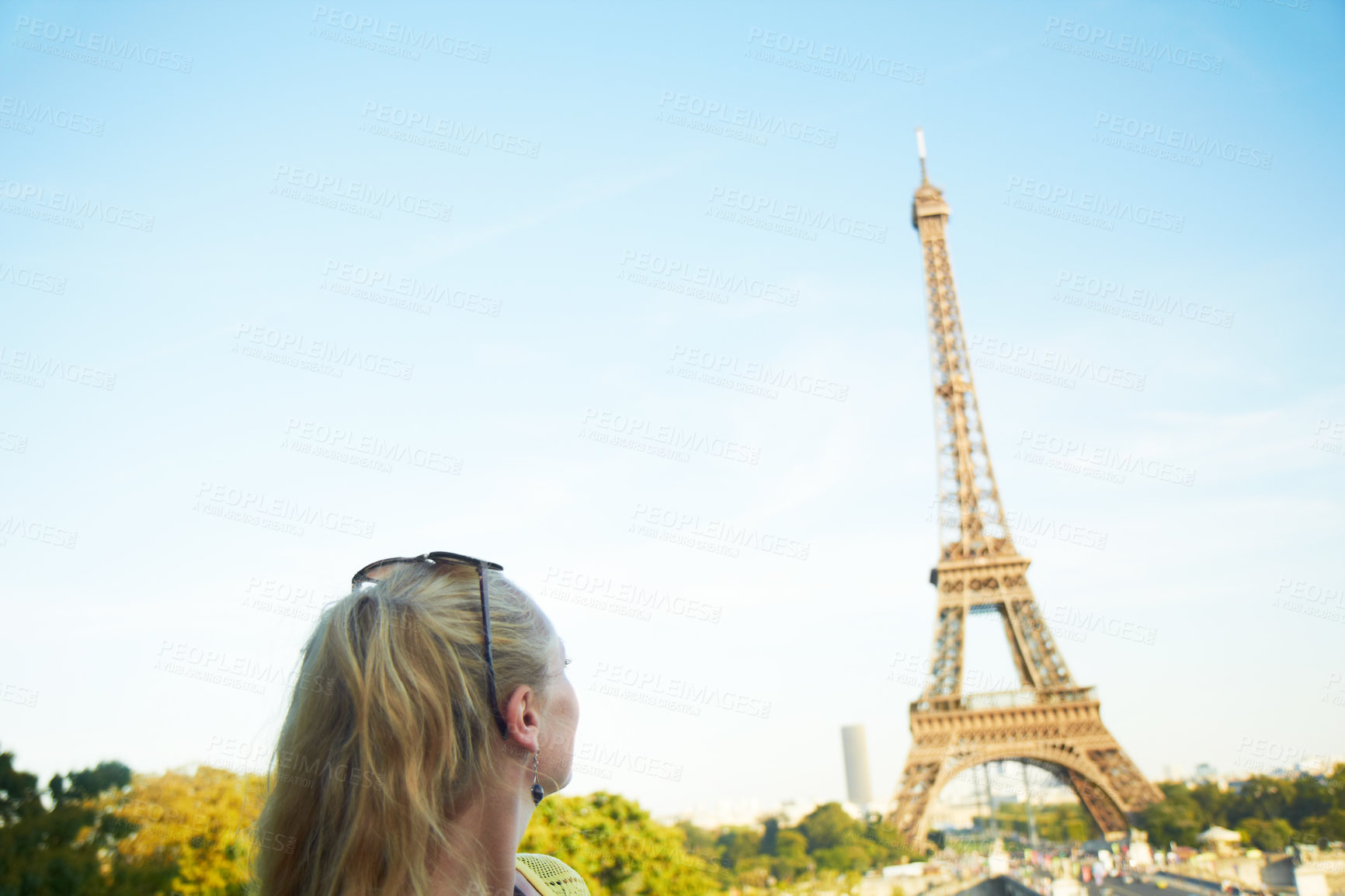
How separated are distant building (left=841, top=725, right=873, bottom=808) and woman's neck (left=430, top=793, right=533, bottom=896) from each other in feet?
587

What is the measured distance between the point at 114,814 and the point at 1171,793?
119ft

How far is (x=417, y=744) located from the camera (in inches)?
53.5

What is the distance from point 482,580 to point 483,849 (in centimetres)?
42

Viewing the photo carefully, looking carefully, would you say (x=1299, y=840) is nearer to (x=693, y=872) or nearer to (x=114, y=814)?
(x=693, y=872)

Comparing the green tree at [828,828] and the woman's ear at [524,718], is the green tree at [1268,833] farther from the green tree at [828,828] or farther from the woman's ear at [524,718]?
the woman's ear at [524,718]

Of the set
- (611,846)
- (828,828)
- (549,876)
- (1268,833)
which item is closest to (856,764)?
(828,828)

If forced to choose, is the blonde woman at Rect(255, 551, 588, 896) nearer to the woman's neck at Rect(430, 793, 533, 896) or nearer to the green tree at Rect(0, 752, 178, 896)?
the woman's neck at Rect(430, 793, 533, 896)

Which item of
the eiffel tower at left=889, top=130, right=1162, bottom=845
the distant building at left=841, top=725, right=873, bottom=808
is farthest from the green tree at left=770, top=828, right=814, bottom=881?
the distant building at left=841, top=725, right=873, bottom=808

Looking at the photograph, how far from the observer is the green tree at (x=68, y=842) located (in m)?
16.3

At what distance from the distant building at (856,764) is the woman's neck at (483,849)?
17877cm

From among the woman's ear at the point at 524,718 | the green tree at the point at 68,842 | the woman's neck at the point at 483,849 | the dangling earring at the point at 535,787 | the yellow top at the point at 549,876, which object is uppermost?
the woman's ear at the point at 524,718

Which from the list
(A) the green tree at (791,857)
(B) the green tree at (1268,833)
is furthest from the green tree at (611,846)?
(B) the green tree at (1268,833)

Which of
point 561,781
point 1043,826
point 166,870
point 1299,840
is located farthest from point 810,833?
point 561,781

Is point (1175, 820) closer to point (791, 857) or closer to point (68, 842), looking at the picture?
point (791, 857)
